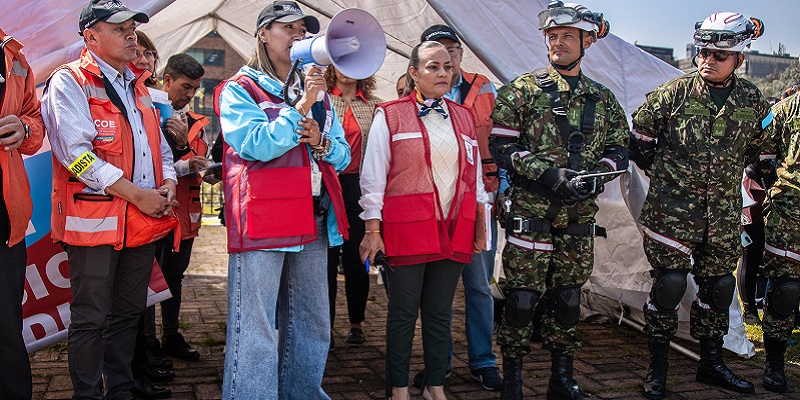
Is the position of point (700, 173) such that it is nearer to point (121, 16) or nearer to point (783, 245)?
point (783, 245)

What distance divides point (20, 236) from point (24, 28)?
1299 mm

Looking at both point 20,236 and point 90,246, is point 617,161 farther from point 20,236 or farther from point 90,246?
point 20,236

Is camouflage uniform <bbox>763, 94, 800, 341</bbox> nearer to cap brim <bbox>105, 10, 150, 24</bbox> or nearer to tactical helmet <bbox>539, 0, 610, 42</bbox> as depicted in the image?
tactical helmet <bbox>539, 0, 610, 42</bbox>

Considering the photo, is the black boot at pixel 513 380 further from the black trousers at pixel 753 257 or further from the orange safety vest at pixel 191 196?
the black trousers at pixel 753 257

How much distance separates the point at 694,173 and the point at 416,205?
5.67ft

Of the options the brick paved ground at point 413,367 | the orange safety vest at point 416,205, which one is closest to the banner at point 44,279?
the brick paved ground at point 413,367

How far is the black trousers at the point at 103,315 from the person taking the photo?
10.4 feet

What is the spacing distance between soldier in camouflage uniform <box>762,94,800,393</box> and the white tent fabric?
421 mm

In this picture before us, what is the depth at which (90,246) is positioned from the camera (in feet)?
10.4

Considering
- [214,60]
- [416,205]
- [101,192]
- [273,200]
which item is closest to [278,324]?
[273,200]

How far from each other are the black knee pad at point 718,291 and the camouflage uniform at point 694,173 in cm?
2

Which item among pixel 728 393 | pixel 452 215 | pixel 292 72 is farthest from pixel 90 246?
pixel 728 393

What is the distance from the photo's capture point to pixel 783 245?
4.53 m

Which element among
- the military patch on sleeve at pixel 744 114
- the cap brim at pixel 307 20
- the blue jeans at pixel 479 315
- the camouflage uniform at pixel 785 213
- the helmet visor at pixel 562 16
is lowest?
the blue jeans at pixel 479 315
